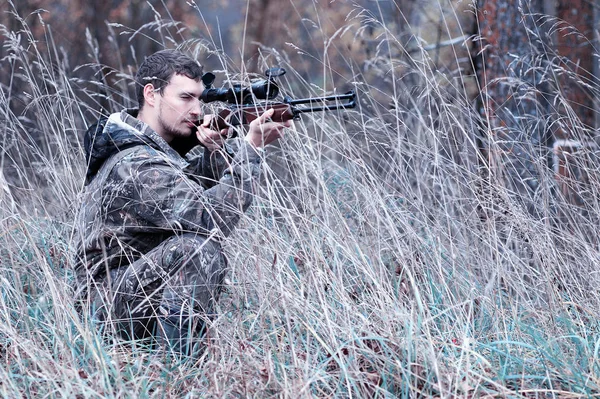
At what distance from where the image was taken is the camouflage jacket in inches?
134

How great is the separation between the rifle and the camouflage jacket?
12cm

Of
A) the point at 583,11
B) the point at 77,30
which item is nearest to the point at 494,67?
the point at 583,11

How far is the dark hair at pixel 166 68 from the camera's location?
3.80 m

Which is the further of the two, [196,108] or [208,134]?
[196,108]

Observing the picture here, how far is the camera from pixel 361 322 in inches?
119

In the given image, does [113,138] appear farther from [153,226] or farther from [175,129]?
[153,226]

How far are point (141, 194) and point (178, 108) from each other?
527 mm

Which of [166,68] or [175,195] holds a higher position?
[166,68]

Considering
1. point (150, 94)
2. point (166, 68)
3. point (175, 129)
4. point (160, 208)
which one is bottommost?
point (160, 208)

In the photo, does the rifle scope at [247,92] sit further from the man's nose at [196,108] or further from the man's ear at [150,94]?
the man's ear at [150,94]

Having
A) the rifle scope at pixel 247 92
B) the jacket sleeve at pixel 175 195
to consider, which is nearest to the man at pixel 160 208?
the jacket sleeve at pixel 175 195

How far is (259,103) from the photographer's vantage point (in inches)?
136

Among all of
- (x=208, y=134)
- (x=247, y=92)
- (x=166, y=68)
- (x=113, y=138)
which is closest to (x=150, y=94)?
(x=166, y=68)

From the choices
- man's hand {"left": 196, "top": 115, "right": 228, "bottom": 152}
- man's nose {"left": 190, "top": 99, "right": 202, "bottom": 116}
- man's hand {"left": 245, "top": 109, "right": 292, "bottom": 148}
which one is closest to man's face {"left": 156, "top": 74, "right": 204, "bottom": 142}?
man's nose {"left": 190, "top": 99, "right": 202, "bottom": 116}
